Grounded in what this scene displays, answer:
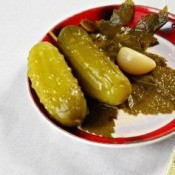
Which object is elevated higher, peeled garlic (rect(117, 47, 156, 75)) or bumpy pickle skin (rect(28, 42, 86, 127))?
bumpy pickle skin (rect(28, 42, 86, 127))

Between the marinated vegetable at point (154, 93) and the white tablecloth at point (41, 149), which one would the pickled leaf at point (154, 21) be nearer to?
the marinated vegetable at point (154, 93)

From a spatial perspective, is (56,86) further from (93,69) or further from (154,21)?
(154,21)

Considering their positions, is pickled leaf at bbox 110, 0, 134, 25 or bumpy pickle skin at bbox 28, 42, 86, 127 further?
pickled leaf at bbox 110, 0, 134, 25

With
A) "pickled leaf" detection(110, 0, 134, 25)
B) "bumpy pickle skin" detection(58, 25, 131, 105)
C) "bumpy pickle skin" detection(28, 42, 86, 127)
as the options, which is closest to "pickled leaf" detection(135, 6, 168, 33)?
"pickled leaf" detection(110, 0, 134, 25)

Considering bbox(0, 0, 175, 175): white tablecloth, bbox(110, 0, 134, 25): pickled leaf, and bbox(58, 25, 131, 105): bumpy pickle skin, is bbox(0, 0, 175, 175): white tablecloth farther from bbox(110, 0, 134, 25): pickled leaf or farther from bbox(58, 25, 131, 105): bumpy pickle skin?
bbox(110, 0, 134, 25): pickled leaf

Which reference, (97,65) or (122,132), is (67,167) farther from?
(97,65)

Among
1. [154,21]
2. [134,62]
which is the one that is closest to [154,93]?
Result: [134,62]

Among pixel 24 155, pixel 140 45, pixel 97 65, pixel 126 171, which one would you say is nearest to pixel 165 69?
pixel 140 45
